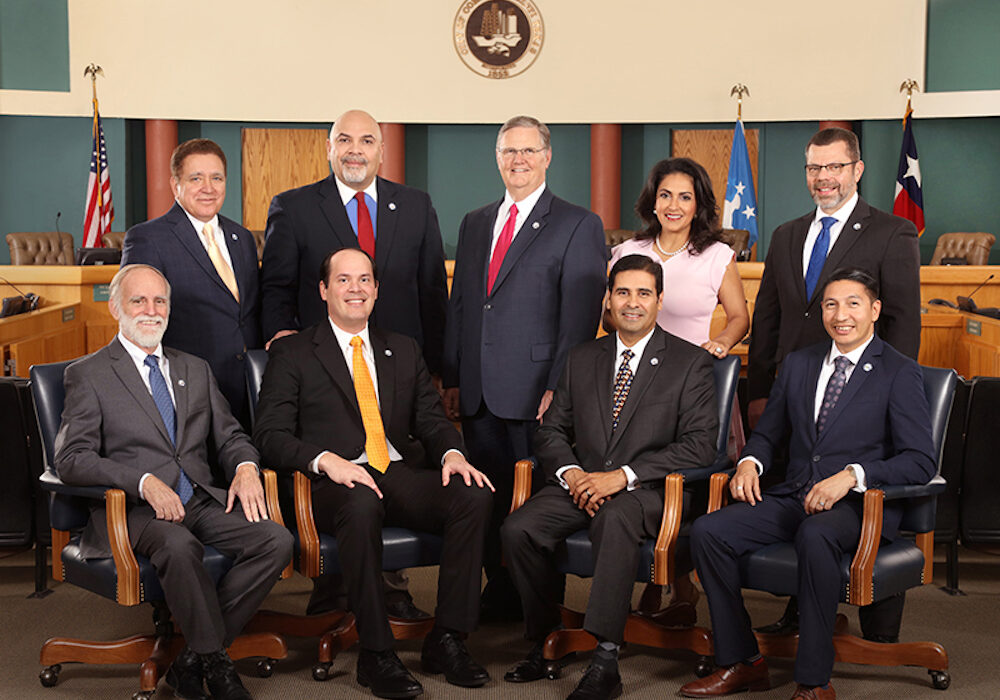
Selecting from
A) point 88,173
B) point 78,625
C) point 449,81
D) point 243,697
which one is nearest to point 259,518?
point 243,697

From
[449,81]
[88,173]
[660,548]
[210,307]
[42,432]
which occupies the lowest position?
[660,548]

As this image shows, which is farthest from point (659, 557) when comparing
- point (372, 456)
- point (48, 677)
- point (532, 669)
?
point (48, 677)

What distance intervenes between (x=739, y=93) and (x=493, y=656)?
28.6ft

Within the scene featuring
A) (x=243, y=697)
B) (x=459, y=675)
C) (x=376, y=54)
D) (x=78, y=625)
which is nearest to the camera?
(x=243, y=697)

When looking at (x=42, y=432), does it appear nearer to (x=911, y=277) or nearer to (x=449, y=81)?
(x=911, y=277)

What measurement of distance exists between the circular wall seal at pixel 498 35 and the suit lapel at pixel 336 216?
7.89 m

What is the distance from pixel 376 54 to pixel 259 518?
29.1ft

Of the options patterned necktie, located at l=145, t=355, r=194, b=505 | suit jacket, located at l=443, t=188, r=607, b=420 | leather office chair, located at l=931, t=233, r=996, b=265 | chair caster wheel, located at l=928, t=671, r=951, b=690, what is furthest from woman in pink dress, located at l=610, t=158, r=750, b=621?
leather office chair, located at l=931, t=233, r=996, b=265

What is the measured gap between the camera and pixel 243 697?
9.00ft

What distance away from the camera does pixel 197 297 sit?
3.40 m

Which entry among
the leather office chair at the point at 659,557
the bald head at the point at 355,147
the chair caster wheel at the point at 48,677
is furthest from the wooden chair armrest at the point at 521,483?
the chair caster wheel at the point at 48,677

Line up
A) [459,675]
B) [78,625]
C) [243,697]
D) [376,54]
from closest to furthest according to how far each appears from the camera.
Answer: [243,697]
[459,675]
[78,625]
[376,54]

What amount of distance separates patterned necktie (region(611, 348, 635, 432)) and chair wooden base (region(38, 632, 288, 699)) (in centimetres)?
123

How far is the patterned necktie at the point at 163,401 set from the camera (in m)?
2.99
